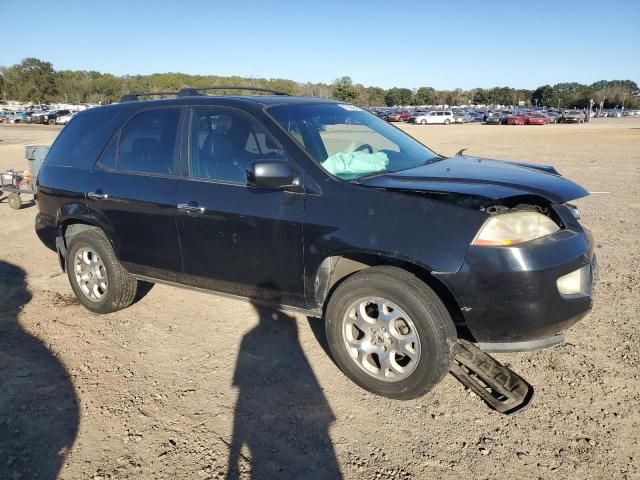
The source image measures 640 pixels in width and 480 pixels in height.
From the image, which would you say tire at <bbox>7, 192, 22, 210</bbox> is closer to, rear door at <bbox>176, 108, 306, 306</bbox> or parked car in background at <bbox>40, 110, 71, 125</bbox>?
rear door at <bbox>176, 108, 306, 306</bbox>

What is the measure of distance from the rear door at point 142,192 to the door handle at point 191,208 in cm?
13

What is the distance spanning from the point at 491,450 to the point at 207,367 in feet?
6.56

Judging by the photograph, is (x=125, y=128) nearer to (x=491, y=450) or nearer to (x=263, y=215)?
(x=263, y=215)

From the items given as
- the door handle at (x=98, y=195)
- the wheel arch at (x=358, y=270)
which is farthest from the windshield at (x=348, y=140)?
the door handle at (x=98, y=195)

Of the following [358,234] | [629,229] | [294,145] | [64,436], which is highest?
[294,145]

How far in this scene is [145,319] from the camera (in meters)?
4.51

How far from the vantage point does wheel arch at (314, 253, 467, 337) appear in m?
3.04

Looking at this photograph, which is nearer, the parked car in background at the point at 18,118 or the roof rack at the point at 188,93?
the roof rack at the point at 188,93

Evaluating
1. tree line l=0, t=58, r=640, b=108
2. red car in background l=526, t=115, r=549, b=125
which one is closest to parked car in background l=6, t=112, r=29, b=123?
tree line l=0, t=58, r=640, b=108

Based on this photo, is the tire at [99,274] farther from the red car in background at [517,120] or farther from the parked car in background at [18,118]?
the parked car in background at [18,118]

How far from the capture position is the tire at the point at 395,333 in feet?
9.51

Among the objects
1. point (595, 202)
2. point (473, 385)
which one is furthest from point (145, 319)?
point (595, 202)

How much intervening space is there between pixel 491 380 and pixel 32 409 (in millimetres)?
2929

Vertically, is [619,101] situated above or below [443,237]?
above
